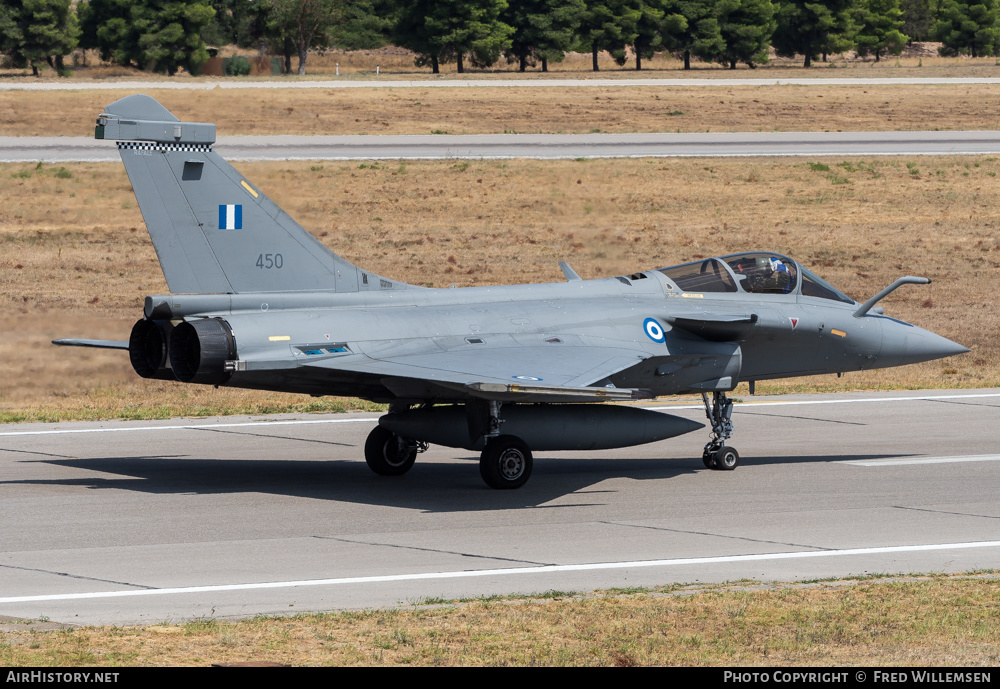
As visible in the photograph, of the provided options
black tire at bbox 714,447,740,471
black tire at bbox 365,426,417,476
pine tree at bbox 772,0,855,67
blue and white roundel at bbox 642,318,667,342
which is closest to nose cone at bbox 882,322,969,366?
black tire at bbox 714,447,740,471

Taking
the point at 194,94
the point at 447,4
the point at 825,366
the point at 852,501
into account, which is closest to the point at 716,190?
the point at 194,94

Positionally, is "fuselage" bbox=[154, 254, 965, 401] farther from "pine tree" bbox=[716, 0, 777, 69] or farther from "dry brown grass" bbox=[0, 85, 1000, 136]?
"pine tree" bbox=[716, 0, 777, 69]

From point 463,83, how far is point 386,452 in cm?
6059

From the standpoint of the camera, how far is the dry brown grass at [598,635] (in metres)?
9.25

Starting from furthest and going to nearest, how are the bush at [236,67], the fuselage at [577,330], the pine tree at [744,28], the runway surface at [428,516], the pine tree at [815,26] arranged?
the pine tree at [815,26], the pine tree at [744,28], the bush at [236,67], the fuselage at [577,330], the runway surface at [428,516]

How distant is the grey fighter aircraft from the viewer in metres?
15.2

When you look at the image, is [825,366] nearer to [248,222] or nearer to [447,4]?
[248,222]

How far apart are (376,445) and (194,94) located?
3818cm

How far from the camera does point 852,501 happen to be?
16.2 metres

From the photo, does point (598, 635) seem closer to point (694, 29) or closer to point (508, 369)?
point (508, 369)

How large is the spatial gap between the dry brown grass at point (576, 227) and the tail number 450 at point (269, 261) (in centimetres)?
970

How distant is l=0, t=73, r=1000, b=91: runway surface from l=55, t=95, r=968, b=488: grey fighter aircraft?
46818mm

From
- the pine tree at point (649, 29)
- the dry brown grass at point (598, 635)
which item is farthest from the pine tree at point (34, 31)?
the dry brown grass at point (598, 635)

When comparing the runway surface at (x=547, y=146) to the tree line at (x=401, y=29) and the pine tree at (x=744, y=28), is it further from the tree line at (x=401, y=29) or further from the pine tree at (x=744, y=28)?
the pine tree at (x=744, y=28)
